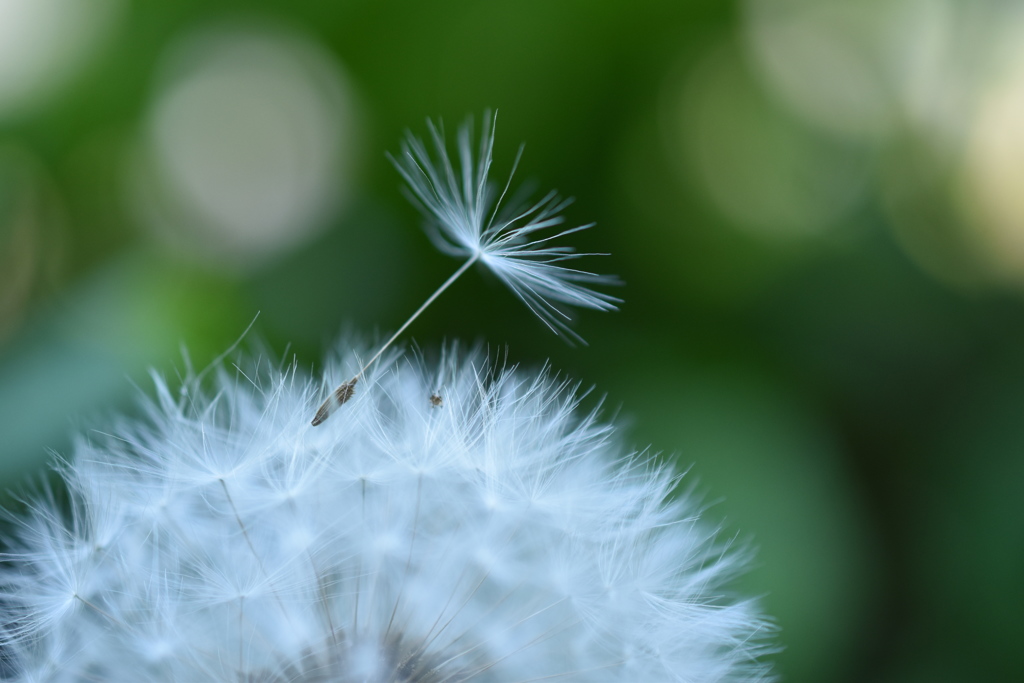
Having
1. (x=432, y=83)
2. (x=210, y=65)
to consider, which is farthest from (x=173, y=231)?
(x=432, y=83)

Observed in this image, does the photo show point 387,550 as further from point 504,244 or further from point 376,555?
point 504,244

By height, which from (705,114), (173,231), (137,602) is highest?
(705,114)

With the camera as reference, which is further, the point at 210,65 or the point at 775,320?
the point at 210,65

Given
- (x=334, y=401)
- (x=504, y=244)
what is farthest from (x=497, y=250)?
(x=334, y=401)

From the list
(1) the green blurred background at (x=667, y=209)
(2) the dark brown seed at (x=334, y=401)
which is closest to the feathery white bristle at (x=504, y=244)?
(2) the dark brown seed at (x=334, y=401)

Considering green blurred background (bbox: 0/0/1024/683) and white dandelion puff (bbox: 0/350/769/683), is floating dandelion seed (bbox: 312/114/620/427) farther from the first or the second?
green blurred background (bbox: 0/0/1024/683)

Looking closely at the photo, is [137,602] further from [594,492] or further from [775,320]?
[775,320]

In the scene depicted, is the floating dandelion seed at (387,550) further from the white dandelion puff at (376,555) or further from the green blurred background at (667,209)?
the green blurred background at (667,209)
